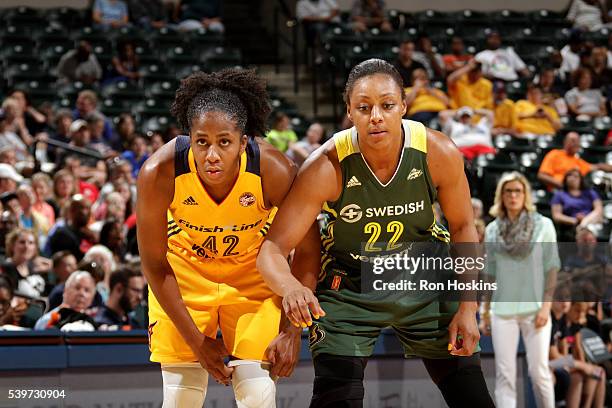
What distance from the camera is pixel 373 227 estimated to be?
3.98 meters

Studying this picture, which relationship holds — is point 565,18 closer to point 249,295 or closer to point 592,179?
point 592,179

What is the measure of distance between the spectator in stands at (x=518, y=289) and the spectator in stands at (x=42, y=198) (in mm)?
3857

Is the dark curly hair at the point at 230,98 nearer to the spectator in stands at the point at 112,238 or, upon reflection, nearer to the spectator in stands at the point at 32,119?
the spectator in stands at the point at 112,238

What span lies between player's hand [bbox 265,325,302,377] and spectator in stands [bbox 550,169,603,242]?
6.00m

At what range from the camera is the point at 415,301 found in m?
4.05

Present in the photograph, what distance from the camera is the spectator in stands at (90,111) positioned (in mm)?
10539

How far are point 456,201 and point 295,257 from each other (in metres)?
0.68

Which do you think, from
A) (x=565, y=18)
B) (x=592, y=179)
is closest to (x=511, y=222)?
(x=592, y=179)

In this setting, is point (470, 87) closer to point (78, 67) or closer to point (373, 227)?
point (78, 67)

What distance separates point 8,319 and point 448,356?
349 cm

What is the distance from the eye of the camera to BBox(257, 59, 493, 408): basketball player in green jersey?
385 centimetres

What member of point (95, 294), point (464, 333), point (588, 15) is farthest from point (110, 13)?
point (464, 333)

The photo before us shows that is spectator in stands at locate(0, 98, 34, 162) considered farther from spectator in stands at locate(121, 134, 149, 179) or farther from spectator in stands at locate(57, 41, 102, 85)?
spectator in stands at locate(57, 41, 102, 85)

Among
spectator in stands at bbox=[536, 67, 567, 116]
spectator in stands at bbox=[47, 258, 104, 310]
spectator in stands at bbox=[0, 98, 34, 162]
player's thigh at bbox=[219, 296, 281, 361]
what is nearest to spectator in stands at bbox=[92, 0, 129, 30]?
spectator in stands at bbox=[0, 98, 34, 162]
